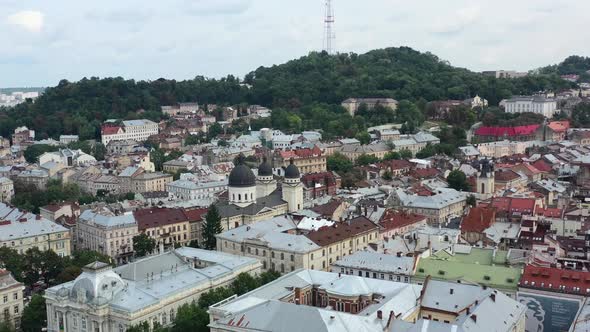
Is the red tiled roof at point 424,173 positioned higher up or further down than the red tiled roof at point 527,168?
further down

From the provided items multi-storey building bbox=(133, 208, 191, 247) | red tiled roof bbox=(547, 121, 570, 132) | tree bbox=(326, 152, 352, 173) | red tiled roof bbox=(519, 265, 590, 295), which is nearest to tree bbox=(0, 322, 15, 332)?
multi-storey building bbox=(133, 208, 191, 247)

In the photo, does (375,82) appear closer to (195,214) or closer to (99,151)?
(99,151)

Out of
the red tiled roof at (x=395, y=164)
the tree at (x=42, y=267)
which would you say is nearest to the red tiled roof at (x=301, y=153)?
the red tiled roof at (x=395, y=164)

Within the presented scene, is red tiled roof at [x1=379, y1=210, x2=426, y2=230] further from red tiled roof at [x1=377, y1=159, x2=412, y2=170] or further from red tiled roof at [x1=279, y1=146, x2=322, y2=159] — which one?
red tiled roof at [x1=279, y1=146, x2=322, y2=159]

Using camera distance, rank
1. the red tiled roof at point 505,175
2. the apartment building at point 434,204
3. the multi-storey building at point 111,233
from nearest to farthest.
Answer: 1. the multi-storey building at point 111,233
2. the apartment building at point 434,204
3. the red tiled roof at point 505,175

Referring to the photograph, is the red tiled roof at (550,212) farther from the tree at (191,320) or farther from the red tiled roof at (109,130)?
the red tiled roof at (109,130)

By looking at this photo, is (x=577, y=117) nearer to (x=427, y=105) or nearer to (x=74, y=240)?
(x=427, y=105)

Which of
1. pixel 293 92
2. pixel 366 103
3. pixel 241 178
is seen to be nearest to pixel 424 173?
pixel 241 178
